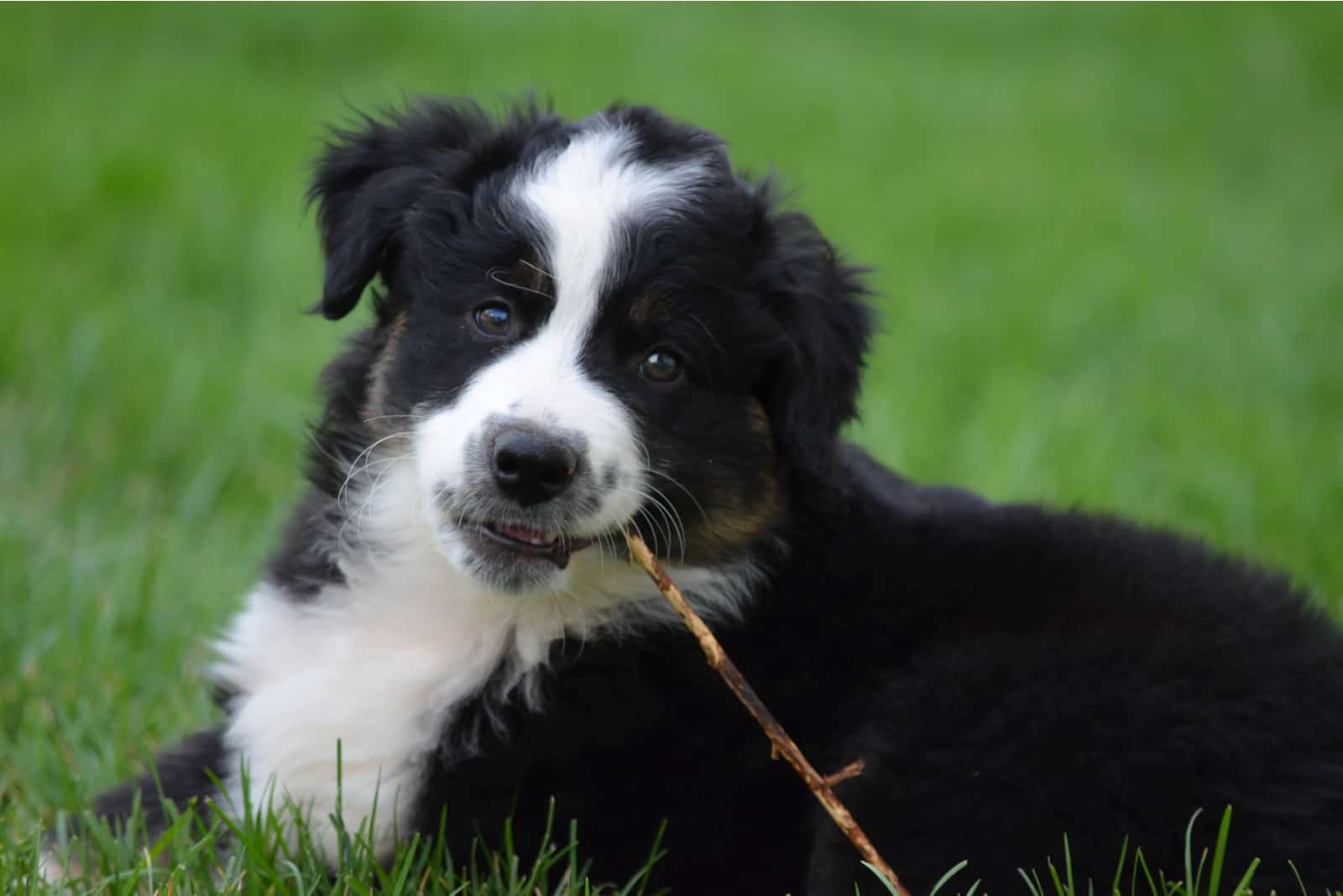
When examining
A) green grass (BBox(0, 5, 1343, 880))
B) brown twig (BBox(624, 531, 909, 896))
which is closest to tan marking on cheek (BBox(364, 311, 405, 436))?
brown twig (BBox(624, 531, 909, 896))

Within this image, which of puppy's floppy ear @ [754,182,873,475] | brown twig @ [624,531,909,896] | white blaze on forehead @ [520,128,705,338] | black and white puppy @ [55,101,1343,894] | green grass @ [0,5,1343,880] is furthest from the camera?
green grass @ [0,5,1343,880]

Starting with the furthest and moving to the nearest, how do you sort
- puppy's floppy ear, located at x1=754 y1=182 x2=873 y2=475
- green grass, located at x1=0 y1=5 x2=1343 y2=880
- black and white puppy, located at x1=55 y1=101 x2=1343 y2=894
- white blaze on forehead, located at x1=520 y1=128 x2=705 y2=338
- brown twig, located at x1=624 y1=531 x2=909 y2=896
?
green grass, located at x1=0 y1=5 x2=1343 y2=880
puppy's floppy ear, located at x1=754 y1=182 x2=873 y2=475
white blaze on forehead, located at x1=520 y1=128 x2=705 y2=338
black and white puppy, located at x1=55 y1=101 x2=1343 y2=894
brown twig, located at x1=624 y1=531 x2=909 y2=896

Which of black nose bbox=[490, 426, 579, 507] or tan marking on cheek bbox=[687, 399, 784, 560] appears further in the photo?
tan marking on cheek bbox=[687, 399, 784, 560]

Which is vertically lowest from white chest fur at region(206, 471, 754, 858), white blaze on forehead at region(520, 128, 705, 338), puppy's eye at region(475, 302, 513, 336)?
white chest fur at region(206, 471, 754, 858)

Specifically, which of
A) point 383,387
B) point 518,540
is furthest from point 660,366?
point 383,387

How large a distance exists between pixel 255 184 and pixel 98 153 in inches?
29.7

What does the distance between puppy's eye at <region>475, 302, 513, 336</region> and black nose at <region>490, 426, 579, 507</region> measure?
0.88 ft

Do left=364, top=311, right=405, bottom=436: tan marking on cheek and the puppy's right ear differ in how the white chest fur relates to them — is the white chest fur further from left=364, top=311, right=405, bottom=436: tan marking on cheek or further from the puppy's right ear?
the puppy's right ear

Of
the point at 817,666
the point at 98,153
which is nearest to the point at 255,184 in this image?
the point at 98,153

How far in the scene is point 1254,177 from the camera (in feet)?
33.7

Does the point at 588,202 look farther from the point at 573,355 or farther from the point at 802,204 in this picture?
the point at 802,204

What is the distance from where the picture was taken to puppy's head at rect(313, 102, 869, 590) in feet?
8.86

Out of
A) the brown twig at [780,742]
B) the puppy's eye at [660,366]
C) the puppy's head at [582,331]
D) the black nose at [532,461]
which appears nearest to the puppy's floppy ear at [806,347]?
the puppy's head at [582,331]

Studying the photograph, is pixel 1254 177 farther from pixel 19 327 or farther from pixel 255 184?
pixel 19 327
